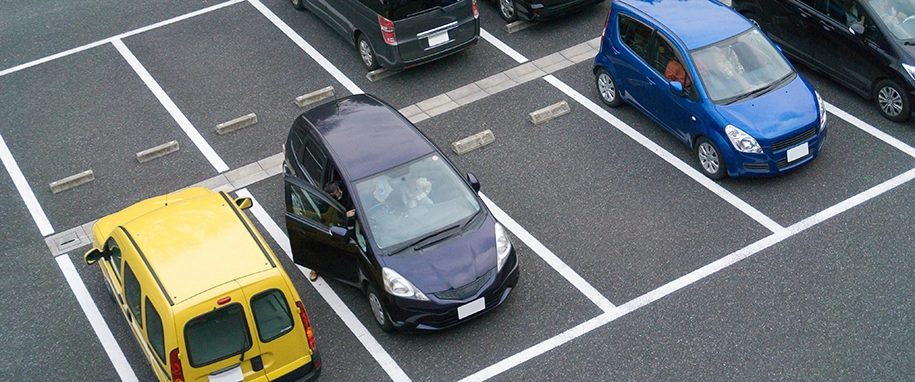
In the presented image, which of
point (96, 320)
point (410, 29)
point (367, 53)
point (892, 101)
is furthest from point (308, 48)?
point (892, 101)

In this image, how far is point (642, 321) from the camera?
8.76 meters

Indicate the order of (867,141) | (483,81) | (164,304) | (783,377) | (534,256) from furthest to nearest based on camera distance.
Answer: (483,81)
(867,141)
(534,256)
(783,377)
(164,304)

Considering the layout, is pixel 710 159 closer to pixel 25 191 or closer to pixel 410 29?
pixel 410 29

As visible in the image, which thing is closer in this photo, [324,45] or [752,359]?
[752,359]

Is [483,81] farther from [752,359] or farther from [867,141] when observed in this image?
[752,359]

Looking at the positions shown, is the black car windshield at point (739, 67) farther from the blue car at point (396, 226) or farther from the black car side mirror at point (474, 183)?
the blue car at point (396, 226)

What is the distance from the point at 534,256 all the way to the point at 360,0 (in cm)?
518

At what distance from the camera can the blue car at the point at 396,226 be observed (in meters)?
8.45

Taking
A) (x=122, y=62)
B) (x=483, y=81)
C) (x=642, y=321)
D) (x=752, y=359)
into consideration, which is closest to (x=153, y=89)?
(x=122, y=62)

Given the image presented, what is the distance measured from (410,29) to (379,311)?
5.07m

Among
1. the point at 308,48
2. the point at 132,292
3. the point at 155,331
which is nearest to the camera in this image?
the point at 155,331

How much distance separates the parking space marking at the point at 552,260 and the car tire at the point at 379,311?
1.96m

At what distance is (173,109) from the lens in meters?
12.5

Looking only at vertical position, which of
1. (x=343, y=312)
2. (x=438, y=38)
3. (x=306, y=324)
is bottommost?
(x=343, y=312)
